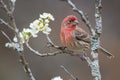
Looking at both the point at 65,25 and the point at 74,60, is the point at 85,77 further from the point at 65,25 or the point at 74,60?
the point at 65,25

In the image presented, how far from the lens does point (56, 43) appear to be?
42.7 ft

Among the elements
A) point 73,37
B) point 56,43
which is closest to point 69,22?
point 73,37

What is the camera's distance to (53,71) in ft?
43.9

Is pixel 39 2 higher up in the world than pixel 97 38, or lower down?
higher up

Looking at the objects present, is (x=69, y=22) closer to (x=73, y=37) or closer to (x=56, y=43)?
(x=73, y=37)

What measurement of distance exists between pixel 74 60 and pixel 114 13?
7.05 feet

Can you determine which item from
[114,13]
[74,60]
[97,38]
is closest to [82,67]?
[74,60]

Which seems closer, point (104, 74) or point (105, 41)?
point (104, 74)

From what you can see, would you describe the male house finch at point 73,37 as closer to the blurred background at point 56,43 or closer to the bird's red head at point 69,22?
the bird's red head at point 69,22

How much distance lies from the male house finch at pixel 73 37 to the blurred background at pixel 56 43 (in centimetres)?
580

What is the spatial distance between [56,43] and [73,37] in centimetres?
652

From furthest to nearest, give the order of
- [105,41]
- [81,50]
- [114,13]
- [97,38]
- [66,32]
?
[114,13] < [105,41] < [66,32] < [81,50] < [97,38]

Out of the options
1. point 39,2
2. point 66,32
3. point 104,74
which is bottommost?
point 104,74

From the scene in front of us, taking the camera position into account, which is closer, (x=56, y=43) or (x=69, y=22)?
(x=69, y=22)
